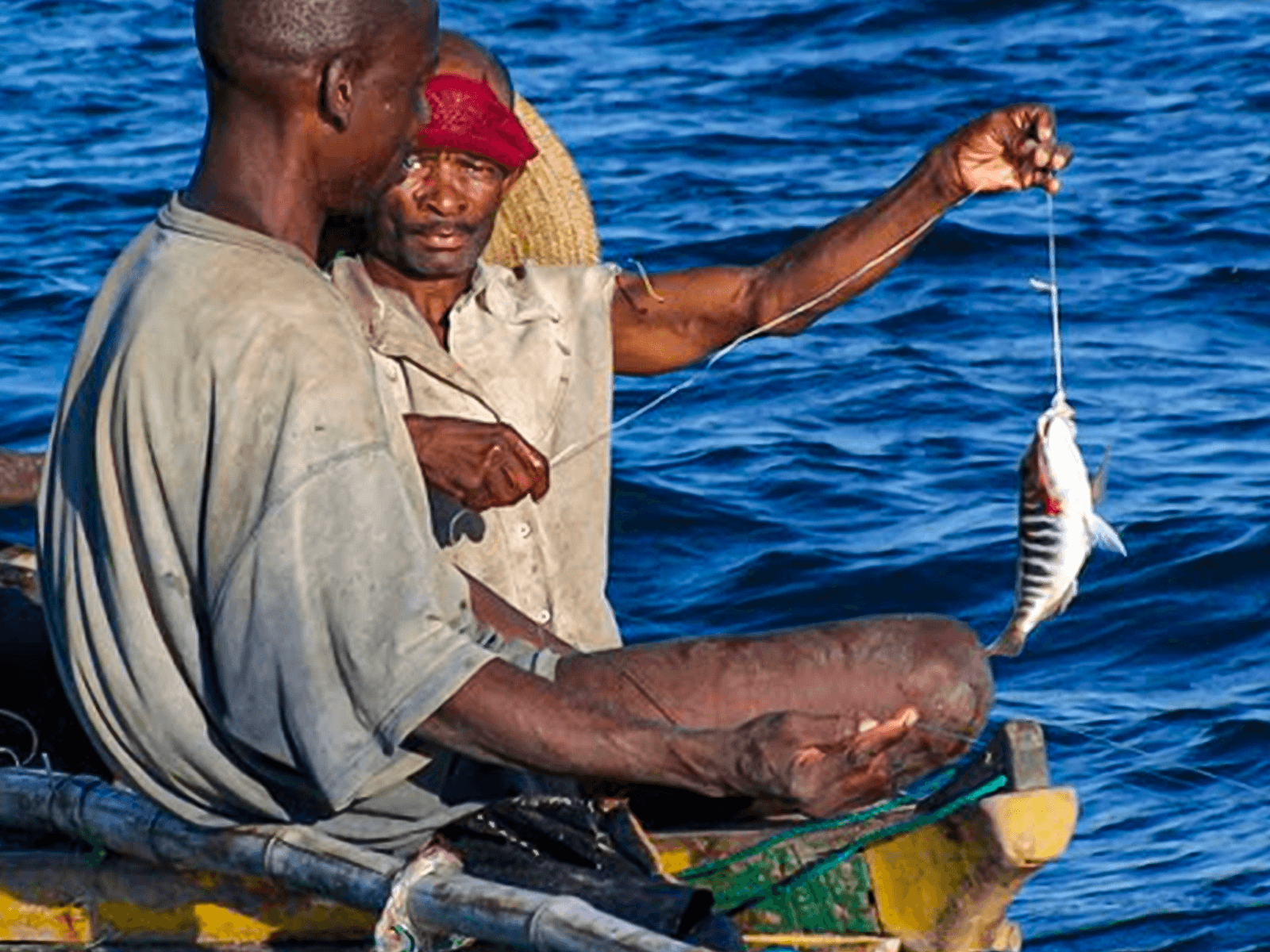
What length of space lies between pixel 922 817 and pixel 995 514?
4.94 m

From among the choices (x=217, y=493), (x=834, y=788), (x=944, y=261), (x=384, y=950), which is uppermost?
(x=217, y=493)

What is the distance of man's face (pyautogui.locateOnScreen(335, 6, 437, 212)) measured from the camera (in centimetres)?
439

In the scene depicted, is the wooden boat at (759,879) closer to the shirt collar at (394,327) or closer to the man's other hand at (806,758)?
the man's other hand at (806,758)

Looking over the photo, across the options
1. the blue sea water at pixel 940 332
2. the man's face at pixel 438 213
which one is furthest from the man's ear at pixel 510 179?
the blue sea water at pixel 940 332

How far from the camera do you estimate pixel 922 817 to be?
15.9 feet

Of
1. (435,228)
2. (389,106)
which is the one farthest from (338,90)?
(435,228)

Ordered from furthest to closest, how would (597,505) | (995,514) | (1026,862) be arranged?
(995,514) → (597,505) → (1026,862)

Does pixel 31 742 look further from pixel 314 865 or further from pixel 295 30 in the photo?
pixel 295 30

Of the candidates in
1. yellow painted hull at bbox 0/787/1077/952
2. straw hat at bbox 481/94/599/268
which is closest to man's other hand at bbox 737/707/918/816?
yellow painted hull at bbox 0/787/1077/952

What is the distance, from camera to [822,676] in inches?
190

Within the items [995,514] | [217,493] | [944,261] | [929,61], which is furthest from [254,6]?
[929,61]

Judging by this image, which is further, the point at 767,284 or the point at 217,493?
the point at 767,284

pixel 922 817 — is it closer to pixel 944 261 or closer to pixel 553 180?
pixel 553 180

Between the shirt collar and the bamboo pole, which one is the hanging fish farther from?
the bamboo pole
